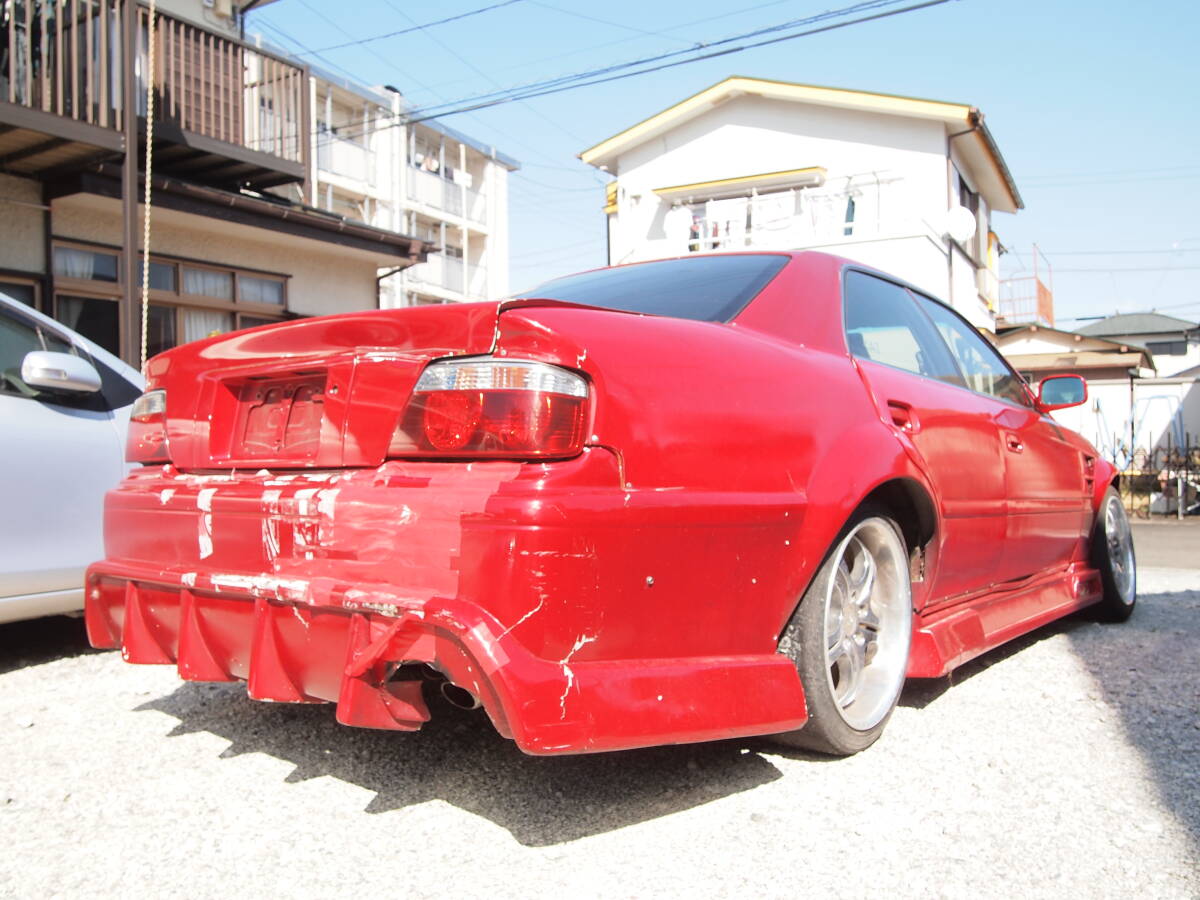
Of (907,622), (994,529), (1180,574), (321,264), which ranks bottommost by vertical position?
(1180,574)

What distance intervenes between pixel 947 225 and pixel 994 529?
17024 millimetres

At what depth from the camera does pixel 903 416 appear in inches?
114

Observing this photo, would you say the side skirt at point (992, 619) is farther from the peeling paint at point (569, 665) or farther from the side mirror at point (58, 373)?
the side mirror at point (58, 373)

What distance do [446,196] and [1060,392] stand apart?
112 ft

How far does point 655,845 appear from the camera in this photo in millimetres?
2160

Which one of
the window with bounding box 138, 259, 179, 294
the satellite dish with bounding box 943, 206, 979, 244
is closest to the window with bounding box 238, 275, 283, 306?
the window with bounding box 138, 259, 179, 294

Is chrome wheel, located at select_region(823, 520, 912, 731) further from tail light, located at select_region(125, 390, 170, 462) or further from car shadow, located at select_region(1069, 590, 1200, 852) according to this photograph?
tail light, located at select_region(125, 390, 170, 462)

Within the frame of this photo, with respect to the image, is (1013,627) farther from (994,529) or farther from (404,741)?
(404,741)

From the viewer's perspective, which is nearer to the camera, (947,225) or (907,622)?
(907,622)

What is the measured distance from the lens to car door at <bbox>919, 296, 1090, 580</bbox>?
3.70 meters

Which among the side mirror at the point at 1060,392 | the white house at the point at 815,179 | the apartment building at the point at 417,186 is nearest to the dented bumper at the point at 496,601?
the side mirror at the point at 1060,392

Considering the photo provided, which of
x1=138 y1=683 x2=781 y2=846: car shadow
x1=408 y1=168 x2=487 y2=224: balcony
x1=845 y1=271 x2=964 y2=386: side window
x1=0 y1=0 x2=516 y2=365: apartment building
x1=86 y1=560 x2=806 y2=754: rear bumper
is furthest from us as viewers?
x1=408 y1=168 x2=487 y2=224: balcony

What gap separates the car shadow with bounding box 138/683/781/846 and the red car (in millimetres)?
261

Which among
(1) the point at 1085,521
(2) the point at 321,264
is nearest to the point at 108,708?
(1) the point at 1085,521
